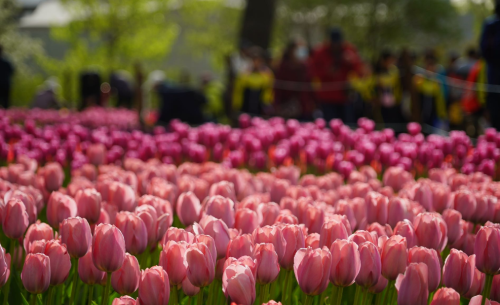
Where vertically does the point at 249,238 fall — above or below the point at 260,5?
below

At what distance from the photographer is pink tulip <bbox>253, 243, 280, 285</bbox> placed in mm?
1718

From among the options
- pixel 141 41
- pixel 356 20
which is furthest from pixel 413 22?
pixel 141 41

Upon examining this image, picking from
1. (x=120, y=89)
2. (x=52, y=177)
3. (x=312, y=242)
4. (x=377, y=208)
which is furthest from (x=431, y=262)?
(x=120, y=89)

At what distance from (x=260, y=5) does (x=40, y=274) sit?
1436 cm

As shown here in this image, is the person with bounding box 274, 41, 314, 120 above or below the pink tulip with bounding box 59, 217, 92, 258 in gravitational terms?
below

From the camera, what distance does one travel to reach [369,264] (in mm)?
1742

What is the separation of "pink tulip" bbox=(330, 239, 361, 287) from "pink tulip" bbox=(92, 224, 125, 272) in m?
0.58

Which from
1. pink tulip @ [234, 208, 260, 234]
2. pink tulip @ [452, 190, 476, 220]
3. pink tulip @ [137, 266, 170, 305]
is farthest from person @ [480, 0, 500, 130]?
pink tulip @ [137, 266, 170, 305]

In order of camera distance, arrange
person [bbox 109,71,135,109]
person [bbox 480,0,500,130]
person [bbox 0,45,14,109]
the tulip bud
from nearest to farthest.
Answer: the tulip bud < person [bbox 480,0,500,130] < person [bbox 0,45,14,109] < person [bbox 109,71,135,109]

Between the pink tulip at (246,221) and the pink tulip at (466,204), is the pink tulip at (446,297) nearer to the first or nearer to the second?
the pink tulip at (246,221)

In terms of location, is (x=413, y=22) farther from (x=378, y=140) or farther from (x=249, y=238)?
(x=249, y=238)

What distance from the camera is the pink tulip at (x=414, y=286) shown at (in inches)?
64.9

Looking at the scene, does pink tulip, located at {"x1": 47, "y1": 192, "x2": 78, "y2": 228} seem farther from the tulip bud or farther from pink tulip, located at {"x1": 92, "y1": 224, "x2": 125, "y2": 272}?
the tulip bud

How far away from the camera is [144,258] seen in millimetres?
2201
